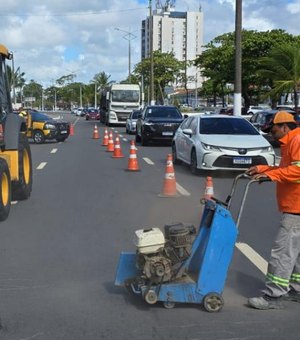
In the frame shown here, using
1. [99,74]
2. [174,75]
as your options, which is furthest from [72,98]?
[174,75]

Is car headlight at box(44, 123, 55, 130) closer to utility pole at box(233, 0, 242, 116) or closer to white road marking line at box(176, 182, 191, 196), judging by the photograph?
utility pole at box(233, 0, 242, 116)

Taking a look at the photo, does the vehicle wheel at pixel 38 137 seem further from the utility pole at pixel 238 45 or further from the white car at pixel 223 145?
the white car at pixel 223 145

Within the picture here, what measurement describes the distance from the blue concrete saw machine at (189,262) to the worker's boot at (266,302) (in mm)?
306

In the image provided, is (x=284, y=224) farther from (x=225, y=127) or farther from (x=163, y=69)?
(x=163, y=69)

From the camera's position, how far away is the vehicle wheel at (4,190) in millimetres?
8750

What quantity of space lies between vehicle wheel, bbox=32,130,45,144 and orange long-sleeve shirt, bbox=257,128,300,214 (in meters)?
24.7

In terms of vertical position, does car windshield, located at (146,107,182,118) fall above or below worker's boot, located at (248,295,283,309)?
above

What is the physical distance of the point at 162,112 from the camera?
88.1 ft

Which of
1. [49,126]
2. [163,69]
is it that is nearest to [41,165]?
[49,126]

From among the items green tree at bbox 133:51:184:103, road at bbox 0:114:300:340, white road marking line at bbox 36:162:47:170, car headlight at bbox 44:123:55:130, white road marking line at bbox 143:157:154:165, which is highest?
green tree at bbox 133:51:184:103

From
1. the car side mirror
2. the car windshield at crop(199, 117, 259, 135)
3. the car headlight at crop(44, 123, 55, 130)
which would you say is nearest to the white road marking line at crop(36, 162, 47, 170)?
the car side mirror

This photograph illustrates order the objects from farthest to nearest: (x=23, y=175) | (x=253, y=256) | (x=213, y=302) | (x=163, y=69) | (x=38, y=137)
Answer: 1. (x=163, y=69)
2. (x=38, y=137)
3. (x=23, y=175)
4. (x=253, y=256)
5. (x=213, y=302)

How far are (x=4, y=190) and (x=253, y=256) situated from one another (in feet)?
13.6

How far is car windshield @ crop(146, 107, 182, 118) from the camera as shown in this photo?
26.5 m
